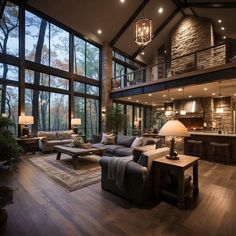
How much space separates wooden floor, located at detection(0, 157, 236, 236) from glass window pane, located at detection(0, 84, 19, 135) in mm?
4152

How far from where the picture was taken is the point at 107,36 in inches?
388

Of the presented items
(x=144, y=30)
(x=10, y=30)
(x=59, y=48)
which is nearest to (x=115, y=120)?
(x=59, y=48)

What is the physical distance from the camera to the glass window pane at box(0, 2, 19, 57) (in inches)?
260

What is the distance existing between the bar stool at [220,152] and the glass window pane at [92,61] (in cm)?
728

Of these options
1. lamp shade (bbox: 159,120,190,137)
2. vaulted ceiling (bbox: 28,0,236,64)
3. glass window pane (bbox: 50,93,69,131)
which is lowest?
lamp shade (bbox: 159,120,190,137)

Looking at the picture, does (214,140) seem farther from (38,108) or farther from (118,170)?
(38,108)

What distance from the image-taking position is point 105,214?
2.45 metres

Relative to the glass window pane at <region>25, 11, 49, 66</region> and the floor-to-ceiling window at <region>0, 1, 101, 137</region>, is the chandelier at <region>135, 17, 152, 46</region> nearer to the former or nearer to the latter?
the floor-to-ceiling window at <region>0, 1, 101, 137</region>

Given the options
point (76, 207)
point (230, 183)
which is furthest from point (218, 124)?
point (76, 207)

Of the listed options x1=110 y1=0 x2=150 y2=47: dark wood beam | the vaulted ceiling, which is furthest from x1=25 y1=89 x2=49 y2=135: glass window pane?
x1=110 y1=0 x2=150 y2=47: dark wood beam

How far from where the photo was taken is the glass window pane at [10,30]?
21.6ft

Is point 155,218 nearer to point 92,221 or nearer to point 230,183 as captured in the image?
point 92,221

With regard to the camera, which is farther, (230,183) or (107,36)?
(107,36)

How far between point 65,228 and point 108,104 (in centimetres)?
834
